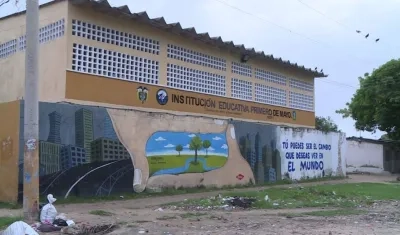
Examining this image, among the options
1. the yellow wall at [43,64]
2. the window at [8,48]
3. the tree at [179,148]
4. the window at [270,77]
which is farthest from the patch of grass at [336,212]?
the window at [8,48]

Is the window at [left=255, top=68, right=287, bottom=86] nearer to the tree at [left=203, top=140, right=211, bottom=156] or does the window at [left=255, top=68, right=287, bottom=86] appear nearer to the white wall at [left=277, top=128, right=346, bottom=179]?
Result: the white wall at [left=277, top=128, right=346, bottom=179]

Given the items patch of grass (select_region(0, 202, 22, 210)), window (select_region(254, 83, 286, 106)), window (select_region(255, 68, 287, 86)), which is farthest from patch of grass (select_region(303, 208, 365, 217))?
window (select_region(255, 68, 287, 86))

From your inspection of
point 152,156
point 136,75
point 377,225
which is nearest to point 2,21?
point 136,75

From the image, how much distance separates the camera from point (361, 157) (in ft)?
123

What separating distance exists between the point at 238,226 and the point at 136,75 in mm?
10121

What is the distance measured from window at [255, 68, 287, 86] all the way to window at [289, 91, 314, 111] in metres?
1.13

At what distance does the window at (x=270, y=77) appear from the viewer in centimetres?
2506

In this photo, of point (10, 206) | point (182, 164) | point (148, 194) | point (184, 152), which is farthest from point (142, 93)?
point (10, 206)

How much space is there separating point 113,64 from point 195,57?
181 inches

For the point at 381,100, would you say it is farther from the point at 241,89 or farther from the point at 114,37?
the point at 114,37

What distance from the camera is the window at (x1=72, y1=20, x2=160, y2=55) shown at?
56.0 ft

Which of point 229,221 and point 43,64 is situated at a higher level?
point 43,64

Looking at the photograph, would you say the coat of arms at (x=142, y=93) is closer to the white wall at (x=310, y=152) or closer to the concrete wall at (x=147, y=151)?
the concrete wall at (x=147, y=151)

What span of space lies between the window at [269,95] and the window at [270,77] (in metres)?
0.37
